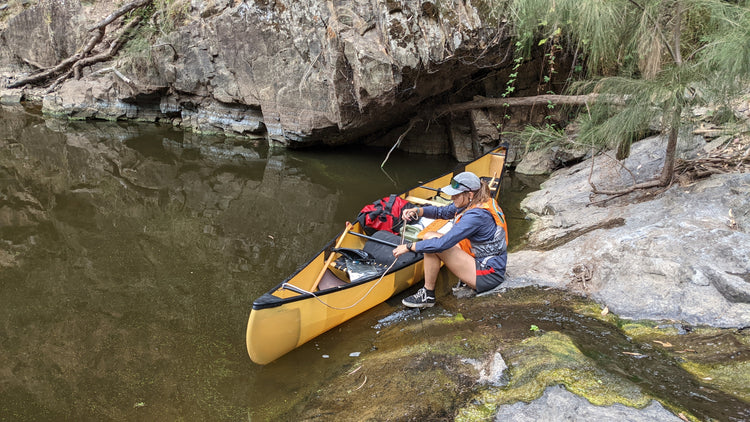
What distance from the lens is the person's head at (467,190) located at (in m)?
4.14

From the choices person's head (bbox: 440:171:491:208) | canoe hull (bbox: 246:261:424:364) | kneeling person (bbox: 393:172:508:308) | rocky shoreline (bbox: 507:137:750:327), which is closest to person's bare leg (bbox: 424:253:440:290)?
kneeling person (bbox: 393:172:508:308)

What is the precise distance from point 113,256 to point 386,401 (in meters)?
4.25

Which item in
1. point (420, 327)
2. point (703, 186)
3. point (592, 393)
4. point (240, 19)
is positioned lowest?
point (420, 327)

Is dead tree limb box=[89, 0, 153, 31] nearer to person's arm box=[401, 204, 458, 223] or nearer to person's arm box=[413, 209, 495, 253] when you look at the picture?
person's arm box=[401, 204, 458, 223]

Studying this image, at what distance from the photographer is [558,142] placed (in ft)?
22.2

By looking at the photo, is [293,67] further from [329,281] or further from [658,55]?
[658,55]

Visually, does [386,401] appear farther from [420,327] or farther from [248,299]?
[248,299]

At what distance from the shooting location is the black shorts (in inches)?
174

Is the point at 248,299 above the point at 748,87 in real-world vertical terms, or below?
below

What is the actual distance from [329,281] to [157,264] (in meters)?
2.19

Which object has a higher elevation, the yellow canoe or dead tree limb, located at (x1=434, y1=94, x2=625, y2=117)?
dead tree limb, located at (x1=434, y1=94, x2=625, y2=117)

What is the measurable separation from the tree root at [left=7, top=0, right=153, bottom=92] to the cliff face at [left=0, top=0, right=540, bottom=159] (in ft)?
1.00

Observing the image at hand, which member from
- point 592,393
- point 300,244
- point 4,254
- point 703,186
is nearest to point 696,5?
point 703,186

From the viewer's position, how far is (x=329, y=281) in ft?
15.9
